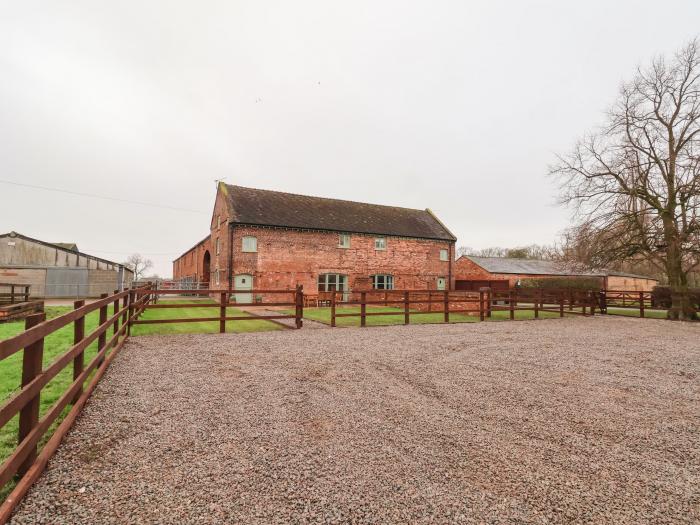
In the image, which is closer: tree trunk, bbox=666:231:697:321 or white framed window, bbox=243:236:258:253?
tree trunk, bbox=666:231:697:321

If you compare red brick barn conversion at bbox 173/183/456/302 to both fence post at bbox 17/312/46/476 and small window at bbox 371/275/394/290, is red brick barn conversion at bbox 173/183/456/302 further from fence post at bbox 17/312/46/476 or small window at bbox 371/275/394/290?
fence post at bbox 17/312/46/476

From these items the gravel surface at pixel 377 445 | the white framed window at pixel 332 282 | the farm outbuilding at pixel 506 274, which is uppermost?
the farm outbuilding at pixel 506 274

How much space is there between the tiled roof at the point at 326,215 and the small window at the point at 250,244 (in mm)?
944

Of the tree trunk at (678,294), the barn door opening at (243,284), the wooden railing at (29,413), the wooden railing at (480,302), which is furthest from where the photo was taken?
the barn door opening at (243,284)

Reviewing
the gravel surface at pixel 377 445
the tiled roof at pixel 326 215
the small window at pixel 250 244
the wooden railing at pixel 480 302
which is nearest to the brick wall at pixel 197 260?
the tiled roof at pixel 326 215

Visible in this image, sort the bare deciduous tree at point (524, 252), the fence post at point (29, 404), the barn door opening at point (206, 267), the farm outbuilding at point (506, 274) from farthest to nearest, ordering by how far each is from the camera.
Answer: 1. the bare deciduous tree at point (524, 252)
2. the farm outbuilding at point (506, 274)
3. the barn door opening at point (206, 267)
4. the fence post at point (29, 404)

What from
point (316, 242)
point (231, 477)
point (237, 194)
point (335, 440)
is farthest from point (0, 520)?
point (237, 194)

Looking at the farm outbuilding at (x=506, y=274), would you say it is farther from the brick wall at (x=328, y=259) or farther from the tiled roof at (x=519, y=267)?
the brick wall at (x=328, y=259)

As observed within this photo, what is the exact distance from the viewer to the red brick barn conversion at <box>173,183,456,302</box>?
2077cm

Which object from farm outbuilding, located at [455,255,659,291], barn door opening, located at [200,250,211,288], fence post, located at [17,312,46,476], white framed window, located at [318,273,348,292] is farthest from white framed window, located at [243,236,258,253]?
fence post, located at [17,312,46,476]

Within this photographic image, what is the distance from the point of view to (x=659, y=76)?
1686 cm

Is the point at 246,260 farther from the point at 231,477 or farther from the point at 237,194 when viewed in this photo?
the point at 231,477

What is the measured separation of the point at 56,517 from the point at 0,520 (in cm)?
29

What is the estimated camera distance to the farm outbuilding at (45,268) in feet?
80.7
